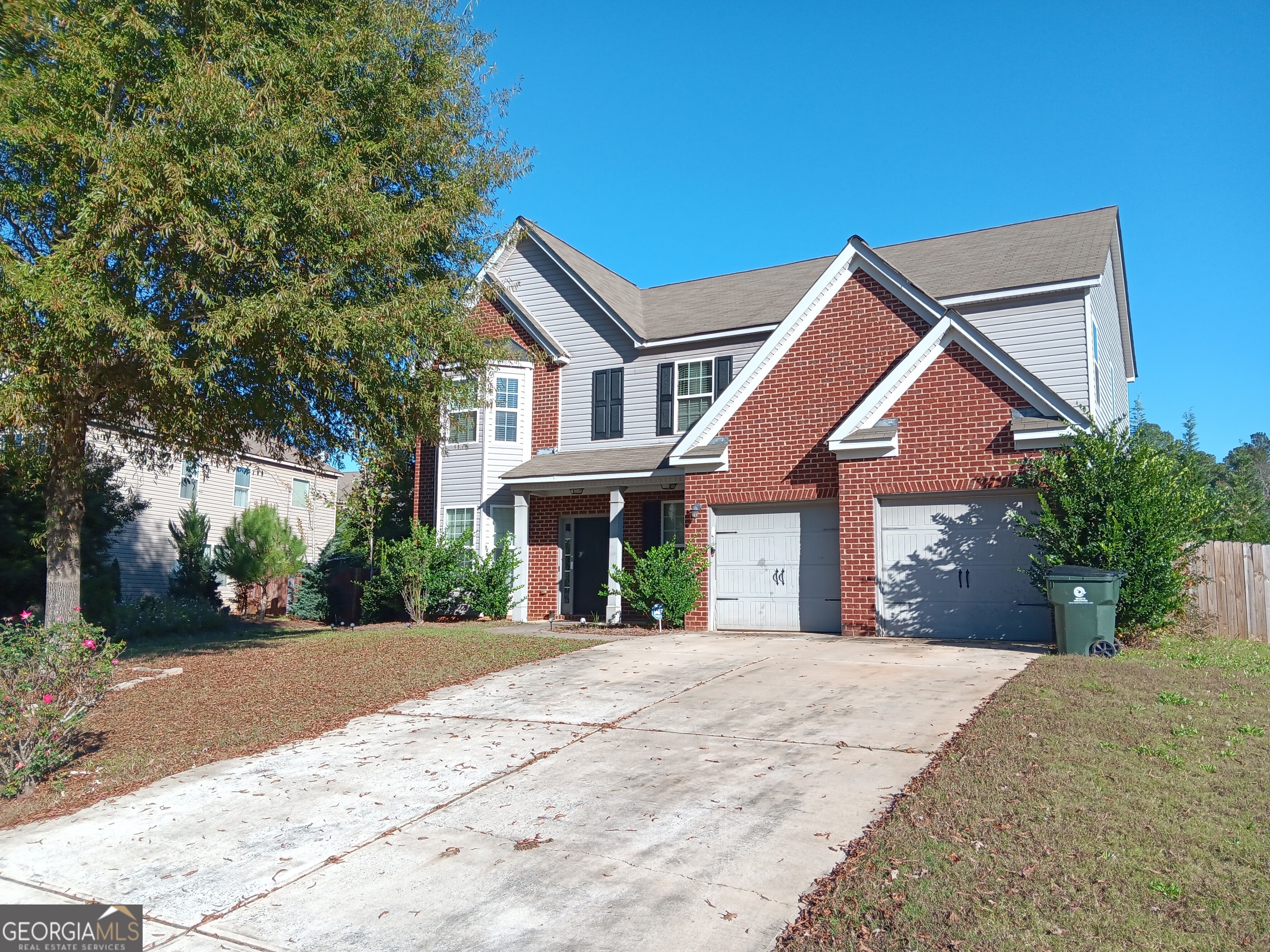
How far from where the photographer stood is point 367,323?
1034 centimetres

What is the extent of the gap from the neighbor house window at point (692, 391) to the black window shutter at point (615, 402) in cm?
131

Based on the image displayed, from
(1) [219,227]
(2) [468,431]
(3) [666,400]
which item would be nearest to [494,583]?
(2) [468,431]

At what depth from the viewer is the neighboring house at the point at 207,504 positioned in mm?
26719

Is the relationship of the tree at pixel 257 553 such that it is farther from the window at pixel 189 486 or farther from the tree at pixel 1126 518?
the tree at pixel 1126 518

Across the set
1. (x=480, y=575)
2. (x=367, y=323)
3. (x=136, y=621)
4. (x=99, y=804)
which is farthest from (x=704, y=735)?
(x=136, y=621)

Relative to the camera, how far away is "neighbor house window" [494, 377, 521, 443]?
2003cm

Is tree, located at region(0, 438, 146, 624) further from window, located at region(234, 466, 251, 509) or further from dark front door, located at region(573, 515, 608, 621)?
window, located at region(234, 466, 251, 509)

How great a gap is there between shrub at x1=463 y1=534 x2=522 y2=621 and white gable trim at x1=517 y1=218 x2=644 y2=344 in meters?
5.08

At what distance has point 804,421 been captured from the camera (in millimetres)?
15258

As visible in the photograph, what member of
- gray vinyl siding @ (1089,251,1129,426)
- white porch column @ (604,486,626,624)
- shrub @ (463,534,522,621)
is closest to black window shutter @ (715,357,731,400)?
white porch column @ (604,486,626,624)

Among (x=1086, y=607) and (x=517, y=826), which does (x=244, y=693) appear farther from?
(x=1086, y=607)

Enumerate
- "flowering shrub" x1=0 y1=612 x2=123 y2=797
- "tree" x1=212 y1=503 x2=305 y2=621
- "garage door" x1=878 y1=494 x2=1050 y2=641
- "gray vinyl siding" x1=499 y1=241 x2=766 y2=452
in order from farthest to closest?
"tree" x1=212 y1=503 x2=305 y2=621
"gray vinyl siding" x1=499 y1=241 x2=766 y2=452
"garage door" x1=878 y1=494 x2=1050 y2=641
"flowering shrub" x1=0 y1=612 x2=123 y2=797

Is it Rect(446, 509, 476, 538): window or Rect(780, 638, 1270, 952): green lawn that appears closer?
Rect(780, 638, 1270, 952): green lawn

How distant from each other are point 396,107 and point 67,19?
378cm
